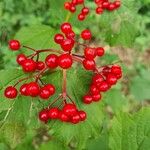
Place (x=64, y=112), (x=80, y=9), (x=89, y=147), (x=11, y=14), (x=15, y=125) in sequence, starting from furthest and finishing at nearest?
1. (x=11, y=14)
2. (x=80, y=9)
3. (x=89, y=147)
4. (x=15, y=125)
5. (x=64, y=112)

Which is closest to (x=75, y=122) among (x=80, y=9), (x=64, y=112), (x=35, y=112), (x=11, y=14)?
(x=64, y=112)

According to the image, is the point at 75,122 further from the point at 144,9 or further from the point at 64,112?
the point at 144,9

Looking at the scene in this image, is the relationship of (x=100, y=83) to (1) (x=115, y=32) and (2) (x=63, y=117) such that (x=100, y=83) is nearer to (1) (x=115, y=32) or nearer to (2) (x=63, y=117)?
(2) (x=63, y=117)

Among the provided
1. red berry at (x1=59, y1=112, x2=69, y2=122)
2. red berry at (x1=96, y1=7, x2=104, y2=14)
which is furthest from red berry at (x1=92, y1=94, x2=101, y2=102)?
red berry at (x1=96, y1=7, x2=104, y2=14)

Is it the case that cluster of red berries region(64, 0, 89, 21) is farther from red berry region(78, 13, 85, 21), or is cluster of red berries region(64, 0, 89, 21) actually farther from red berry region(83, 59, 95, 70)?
red berry region(83, 59, 95, 70)

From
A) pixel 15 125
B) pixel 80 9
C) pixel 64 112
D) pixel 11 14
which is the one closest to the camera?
pixel 64 112

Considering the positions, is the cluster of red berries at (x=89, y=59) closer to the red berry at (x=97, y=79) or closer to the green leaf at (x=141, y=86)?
the red berry at (x=97, y=79)
